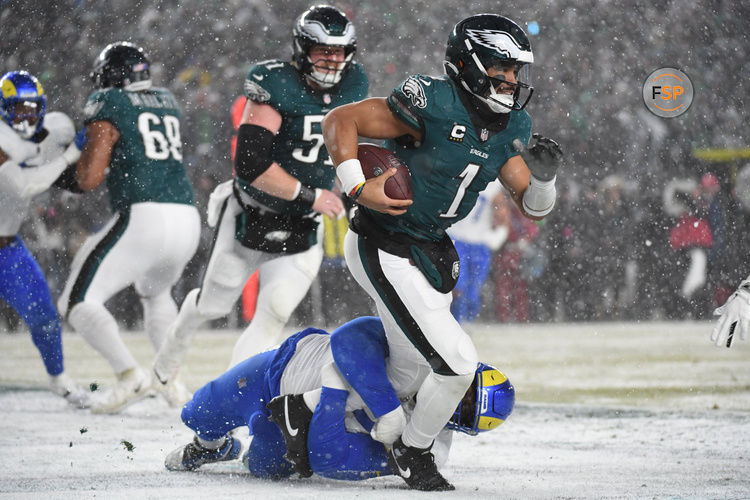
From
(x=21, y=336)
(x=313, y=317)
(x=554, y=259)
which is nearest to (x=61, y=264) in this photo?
(x=21, y=336)

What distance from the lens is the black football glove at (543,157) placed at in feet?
9.78

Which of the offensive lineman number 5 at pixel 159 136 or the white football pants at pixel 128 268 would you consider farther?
the offensive lineman number 5 at pixel 159 136

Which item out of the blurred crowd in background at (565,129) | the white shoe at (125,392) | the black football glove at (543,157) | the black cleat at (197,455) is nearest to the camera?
the black football glove at (543,157)

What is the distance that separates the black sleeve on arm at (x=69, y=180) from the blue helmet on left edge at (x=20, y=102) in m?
0.23

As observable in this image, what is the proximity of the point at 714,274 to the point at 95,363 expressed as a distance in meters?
5.29

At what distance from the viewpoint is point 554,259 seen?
30.6 feet

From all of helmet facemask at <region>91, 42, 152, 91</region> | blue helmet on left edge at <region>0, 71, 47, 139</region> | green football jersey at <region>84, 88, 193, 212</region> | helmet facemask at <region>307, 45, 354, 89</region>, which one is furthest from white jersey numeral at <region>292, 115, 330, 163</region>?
blue helmet on left edge at <region>0, 71, 47, 139</region>

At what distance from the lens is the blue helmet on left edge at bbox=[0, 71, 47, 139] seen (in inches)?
192

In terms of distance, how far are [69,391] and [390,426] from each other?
7.84 feet

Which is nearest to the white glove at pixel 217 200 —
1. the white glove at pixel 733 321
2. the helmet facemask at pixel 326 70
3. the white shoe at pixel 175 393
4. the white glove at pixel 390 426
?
the helmet facemask at pixel 326 70

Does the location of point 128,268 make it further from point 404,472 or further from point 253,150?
point 404,472

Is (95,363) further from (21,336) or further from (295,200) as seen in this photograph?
(295,200)

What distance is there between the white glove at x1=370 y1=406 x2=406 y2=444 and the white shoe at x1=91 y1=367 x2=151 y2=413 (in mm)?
1956

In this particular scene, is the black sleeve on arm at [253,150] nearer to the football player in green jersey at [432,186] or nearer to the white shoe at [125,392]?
the football player in green jersey at [432,186]
